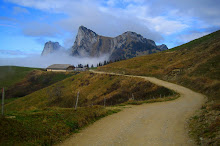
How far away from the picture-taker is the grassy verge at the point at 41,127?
8.48 meters

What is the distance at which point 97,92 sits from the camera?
48.8 metres

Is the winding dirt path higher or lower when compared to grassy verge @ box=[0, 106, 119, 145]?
lower

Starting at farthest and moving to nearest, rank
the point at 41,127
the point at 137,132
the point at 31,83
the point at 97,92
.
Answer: the point at 31,83 < the point at 97,92 < the point at 137,132 < the point at 41,127

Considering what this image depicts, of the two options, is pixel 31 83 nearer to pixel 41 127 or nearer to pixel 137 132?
pixel 41 127

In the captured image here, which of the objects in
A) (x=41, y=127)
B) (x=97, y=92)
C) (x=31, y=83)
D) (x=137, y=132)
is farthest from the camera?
(x=31, y=83)

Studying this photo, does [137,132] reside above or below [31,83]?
above

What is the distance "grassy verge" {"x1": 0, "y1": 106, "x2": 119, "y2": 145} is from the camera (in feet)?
27.8

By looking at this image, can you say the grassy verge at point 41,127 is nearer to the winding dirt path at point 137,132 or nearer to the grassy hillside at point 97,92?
the winding dirt path at point 137,132

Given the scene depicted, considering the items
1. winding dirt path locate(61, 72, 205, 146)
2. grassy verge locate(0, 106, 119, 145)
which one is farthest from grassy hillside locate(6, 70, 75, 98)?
winding dirt path locate(61, 72, 205, 146)

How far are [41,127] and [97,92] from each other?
127 ft

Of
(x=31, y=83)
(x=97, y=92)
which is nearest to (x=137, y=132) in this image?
(x=97, y=92)

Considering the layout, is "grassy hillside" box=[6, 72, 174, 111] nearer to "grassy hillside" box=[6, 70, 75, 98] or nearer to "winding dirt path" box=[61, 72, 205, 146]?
"winding dirt path" box=[61, 72, 205, 146]

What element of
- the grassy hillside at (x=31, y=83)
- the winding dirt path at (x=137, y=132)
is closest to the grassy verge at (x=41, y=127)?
the winding dirt path at (x=137, y=132)

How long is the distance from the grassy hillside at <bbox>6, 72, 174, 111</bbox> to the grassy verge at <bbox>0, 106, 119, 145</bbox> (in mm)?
20083
